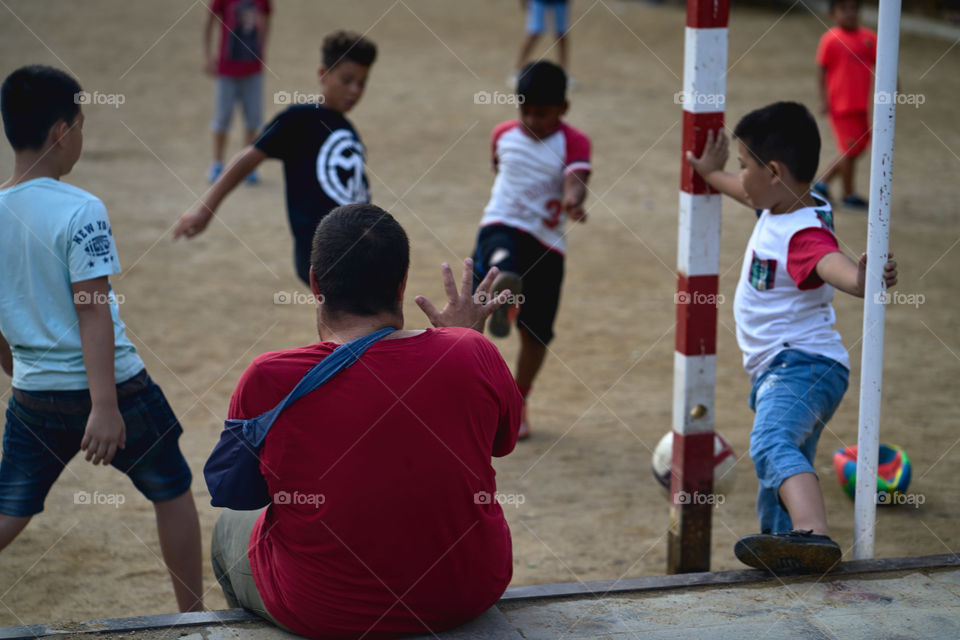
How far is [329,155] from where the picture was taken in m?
4.59

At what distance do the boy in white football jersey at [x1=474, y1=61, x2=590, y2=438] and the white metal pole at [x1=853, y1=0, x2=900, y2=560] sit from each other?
1.90 metres

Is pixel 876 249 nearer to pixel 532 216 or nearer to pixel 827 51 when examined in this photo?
pixel 532 216

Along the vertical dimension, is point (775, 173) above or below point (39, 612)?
above

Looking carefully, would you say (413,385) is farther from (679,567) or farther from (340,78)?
(340,78)

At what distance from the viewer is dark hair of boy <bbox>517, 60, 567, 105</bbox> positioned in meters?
4.73

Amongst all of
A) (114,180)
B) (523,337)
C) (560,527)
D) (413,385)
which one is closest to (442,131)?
(114,180)

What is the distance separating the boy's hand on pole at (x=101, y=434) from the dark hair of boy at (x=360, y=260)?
2.85 ft

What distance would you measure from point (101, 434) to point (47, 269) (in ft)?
1.58

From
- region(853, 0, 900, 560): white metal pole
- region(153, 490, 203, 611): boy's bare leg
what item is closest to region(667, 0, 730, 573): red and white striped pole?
region(853, 0, 900, 560): white metal pole

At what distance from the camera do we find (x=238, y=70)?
9203 millimetres

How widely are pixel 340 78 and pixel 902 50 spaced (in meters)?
13.1

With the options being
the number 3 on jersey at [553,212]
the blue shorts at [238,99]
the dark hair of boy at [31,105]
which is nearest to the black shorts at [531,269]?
the number 3 on jersey at [553,212]

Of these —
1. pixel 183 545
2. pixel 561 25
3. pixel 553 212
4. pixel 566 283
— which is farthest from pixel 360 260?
pixel 561 25

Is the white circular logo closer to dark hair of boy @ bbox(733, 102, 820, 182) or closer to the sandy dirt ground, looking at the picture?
the sandy dirt ground
